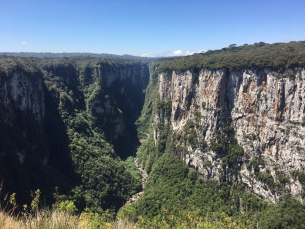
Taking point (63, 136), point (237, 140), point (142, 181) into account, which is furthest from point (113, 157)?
point (237, 140)

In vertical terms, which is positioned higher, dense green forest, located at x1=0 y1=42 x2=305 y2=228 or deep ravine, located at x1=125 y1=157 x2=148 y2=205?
dense green forest, located at x1=0 y1=42 x2=305 y2=228

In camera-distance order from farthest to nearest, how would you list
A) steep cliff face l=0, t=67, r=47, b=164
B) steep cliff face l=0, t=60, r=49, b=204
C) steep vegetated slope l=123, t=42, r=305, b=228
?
1. steep cliff face l=0, t=67, r=47, b=164
2. steep cliff face l=0, t=60, r=49, b=204
3. steep vegetated slope l=123, t=42, r=305, b=228

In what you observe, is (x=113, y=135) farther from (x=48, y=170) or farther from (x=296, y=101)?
(x=296, y=101)

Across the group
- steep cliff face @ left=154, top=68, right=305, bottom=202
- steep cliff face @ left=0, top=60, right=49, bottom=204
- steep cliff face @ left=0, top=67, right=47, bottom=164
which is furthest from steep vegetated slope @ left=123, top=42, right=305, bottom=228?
steep cliff face @ left=0, top=67, right=47, bottom=164

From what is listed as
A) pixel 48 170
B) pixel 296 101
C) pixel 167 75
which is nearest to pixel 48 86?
pixel 48 170

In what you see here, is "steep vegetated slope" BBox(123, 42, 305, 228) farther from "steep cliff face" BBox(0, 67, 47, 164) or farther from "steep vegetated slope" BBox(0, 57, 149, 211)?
"steep cliff face" BBox(0, 67, 47, 164)

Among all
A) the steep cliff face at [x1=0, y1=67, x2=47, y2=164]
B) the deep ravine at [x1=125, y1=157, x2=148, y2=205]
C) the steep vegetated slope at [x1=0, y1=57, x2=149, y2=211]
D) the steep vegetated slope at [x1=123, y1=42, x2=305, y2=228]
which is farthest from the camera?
the deep ravine at [x1=125, y1=157, x2=148, y2=205]
